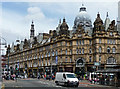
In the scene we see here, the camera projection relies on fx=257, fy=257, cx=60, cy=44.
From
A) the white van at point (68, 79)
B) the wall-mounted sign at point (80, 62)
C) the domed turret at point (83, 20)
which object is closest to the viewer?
the white van at point (68, 79)

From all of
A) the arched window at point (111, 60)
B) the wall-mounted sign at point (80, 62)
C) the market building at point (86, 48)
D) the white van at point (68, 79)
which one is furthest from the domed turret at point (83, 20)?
the white van at point (68, 79)

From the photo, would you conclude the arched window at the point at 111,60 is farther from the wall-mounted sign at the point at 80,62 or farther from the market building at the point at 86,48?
the wall-mounted sign at the point at 80,62

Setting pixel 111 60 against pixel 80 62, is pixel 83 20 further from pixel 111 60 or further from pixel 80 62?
pixel 111 60

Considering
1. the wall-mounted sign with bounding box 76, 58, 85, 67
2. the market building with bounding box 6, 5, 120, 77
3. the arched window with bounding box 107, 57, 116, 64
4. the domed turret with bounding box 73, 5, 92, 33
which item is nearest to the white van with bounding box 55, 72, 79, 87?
the market building with bounding box 6, 5, 120, 77

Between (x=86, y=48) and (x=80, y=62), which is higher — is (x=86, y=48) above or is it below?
above

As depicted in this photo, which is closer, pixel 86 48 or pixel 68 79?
pixel 68 79

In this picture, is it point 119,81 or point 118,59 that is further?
point 118,59

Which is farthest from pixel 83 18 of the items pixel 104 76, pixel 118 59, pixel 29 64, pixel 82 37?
pixel 104 76

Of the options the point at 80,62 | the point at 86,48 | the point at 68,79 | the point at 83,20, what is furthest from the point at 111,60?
the point at 68,79

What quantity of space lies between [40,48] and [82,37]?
2437 centimetres

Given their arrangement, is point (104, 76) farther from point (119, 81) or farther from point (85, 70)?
point (85, 70)

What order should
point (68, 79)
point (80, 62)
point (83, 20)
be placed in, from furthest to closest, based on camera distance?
point (83, 20), point (80, 62), point (68, 79)

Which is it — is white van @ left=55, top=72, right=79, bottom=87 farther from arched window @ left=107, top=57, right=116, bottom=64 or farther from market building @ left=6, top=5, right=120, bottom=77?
arched window @ left=107, top=57, right=116, bottom=64

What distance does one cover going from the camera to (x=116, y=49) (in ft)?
243
